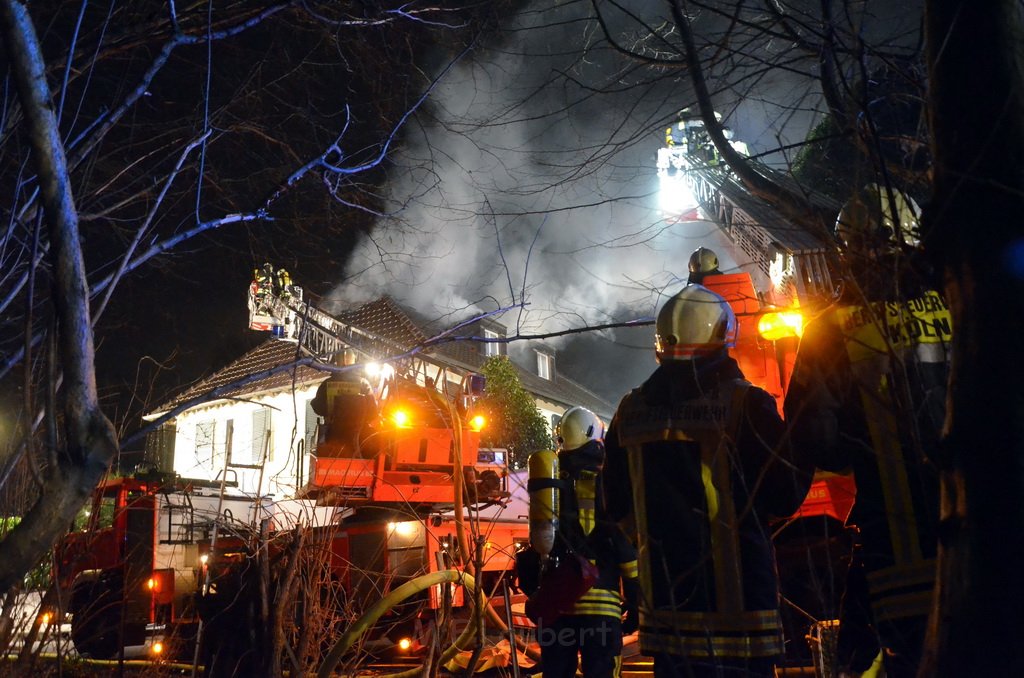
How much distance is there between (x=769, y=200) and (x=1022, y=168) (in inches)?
55.8

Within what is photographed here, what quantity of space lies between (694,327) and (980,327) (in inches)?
56.1

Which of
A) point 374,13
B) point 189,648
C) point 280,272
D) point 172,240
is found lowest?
point 189,648

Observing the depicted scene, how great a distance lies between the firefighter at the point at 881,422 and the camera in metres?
2.47

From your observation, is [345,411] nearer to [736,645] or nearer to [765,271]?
[765,271]

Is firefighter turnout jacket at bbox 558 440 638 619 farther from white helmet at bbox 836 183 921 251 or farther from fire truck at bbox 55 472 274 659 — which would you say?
fire truck at bbox 55 472 274 659

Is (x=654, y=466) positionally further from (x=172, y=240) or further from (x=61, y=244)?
(x=172, y=240)

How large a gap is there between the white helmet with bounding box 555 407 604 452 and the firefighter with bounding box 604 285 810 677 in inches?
66.9

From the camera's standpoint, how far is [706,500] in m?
3.01

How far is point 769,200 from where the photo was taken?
138 inches

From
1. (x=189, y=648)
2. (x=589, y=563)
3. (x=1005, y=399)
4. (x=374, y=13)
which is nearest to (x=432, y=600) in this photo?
(x=189, y=648)

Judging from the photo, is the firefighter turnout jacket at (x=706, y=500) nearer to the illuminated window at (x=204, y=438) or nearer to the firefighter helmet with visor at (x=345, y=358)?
the firefighter helmet with visor at (x=345, y=358)

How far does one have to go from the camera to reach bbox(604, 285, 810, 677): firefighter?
9.52 feet

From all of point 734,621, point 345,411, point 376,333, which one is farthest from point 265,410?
point 734,621

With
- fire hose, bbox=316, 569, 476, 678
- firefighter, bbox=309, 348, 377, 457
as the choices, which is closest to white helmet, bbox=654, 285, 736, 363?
fire hose, bbox=316, 569, 476, 678
